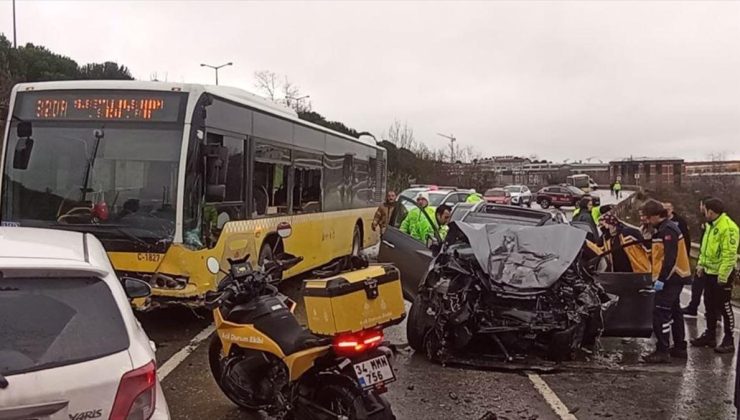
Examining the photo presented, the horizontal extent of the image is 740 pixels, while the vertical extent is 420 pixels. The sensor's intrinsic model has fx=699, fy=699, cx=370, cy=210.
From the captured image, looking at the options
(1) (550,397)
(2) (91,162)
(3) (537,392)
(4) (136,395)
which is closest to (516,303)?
(3) (537,392)

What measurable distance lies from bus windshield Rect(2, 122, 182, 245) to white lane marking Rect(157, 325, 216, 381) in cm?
123

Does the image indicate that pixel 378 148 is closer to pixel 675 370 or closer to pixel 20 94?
pixel 20 94

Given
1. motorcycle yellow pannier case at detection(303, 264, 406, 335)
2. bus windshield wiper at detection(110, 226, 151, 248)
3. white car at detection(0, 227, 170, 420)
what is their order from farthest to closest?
bus windshield wiper at detection(110, 226, 151, 248)
motorcycle yellow pannier case at detection(303, 264, 406, 335)
white car at detection(0, 227, 170, 420)

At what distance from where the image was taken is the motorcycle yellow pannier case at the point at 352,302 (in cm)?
436

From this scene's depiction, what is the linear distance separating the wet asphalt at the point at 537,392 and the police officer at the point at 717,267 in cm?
33

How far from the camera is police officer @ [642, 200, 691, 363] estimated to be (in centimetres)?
754

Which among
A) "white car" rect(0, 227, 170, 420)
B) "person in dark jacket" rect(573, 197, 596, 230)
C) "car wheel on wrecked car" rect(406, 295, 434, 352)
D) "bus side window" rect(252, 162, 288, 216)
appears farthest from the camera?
"person in dark jacket" rect(573, 197, 596, 230)

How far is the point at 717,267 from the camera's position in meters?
8.04

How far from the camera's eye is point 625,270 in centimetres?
888

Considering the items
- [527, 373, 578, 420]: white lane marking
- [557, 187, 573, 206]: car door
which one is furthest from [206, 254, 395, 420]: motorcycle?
[557, 187, 573, 206]: car door

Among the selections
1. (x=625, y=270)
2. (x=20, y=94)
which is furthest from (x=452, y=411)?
(x=20, y=94)

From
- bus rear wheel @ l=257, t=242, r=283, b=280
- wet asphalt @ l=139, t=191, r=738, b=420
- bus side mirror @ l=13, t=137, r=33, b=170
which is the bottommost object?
wet asphalt @ l=139, t=191, r=738, b=420

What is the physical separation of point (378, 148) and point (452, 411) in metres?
13.8

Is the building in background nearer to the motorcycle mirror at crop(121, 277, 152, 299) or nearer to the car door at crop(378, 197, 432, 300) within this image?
the car door at crop(378, 197, 432, 300)
